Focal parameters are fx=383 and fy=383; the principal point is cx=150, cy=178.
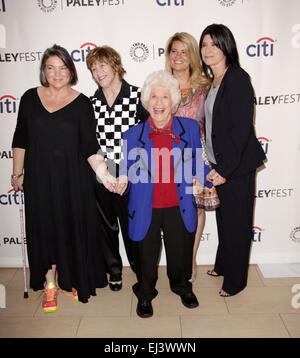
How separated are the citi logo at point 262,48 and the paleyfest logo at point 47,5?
1597 millimetres

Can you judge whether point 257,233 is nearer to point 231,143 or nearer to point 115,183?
point 231,143

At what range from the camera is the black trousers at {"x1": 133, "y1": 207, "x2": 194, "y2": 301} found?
254 cm

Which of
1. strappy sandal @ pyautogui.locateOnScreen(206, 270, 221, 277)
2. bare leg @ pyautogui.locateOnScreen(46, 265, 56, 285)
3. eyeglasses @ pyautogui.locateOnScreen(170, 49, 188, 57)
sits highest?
eyeglasses @ pyautogui.locateOnScreen(170, 49, 188, 57)

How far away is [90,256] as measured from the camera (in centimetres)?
281

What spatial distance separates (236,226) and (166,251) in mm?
541

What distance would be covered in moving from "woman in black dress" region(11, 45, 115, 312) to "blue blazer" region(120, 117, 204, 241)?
0.19 m

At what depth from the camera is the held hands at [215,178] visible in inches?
102

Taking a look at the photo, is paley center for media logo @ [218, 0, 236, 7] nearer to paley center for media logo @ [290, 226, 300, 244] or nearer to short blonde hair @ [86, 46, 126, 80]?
short blonde hair @ [86, 46, 126, 80]

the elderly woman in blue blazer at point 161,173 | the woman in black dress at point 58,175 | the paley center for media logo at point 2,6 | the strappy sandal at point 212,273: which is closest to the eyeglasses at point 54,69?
the woman in black dress at point 58,175

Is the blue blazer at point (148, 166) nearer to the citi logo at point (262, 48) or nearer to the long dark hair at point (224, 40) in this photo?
the long dark hair at point (224, 40)

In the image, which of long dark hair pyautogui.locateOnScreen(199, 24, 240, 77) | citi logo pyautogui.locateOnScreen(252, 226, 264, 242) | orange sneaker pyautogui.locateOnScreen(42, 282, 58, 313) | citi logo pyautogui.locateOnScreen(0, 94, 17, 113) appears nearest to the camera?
long dark hair pyautogui.locateOnScreen(199, 24, 240, 77)

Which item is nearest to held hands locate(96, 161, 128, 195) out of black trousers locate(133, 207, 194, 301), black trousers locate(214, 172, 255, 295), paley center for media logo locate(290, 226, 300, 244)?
black trousers locate(133, 207, 194, 301)

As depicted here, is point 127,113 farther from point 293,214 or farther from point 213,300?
point 293,214
